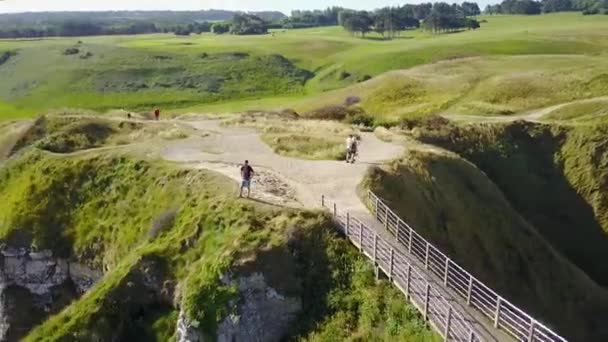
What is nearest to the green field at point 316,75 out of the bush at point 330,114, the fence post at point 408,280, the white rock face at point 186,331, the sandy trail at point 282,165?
the bush at point 330,114

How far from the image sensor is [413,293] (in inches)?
904

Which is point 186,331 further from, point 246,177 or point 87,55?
point 87,55

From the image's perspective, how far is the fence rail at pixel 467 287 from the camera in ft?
65.7

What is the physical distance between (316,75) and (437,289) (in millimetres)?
98535

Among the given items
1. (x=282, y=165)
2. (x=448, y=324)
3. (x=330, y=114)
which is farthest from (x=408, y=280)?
(x=330, y=114)

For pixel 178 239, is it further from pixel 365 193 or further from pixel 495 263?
pixel 495 263

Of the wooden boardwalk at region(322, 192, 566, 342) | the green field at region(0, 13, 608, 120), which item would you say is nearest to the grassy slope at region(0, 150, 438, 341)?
the wooden boardwalk at region(322, 192, 566, 342)

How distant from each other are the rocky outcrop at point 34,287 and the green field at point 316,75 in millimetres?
40358

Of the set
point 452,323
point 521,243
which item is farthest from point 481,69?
point 452,323

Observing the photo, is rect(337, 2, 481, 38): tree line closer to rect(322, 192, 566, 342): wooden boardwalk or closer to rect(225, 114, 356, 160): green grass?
rect(225, 114, 356, 160): green grass

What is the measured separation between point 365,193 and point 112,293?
1171 centimetres

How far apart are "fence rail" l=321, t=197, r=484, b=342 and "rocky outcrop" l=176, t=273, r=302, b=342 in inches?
123

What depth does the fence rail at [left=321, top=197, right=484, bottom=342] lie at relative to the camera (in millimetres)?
20469

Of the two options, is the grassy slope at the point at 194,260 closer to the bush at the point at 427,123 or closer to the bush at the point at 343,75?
the bush at the point at 427,123
